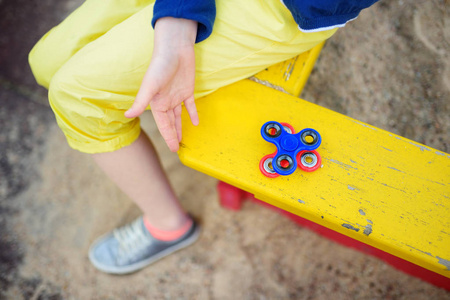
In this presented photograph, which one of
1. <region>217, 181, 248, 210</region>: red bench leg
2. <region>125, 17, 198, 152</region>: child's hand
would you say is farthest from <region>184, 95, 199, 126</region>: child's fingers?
<region>217, 181, 248, 210</region>: red bench leg

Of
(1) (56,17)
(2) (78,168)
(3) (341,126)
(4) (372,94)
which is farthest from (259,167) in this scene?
(1) (56,17)

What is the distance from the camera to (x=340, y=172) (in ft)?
2.09

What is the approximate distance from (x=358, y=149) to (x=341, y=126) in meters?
0.06

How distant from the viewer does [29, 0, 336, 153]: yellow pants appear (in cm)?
62

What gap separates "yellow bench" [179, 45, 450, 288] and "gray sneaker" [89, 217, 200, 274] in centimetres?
51

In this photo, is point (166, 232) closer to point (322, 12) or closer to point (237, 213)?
point (237, 213)

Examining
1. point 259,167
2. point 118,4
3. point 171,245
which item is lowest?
point 171,245

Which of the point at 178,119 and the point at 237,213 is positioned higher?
the point at 178,119

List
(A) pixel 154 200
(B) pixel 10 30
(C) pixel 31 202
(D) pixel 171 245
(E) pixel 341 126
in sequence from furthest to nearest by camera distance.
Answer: (B) pixel 10 30, (C) pixel 31 202, (D) pixel 171 245, (A) pixel 154 200, (E) pixel 341 126

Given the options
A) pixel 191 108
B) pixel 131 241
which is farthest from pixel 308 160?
pixel 131 241

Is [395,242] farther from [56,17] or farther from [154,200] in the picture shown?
[56,17]

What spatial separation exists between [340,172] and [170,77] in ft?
1.21

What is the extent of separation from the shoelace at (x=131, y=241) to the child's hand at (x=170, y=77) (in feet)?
1.81

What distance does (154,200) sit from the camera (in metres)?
0.89
